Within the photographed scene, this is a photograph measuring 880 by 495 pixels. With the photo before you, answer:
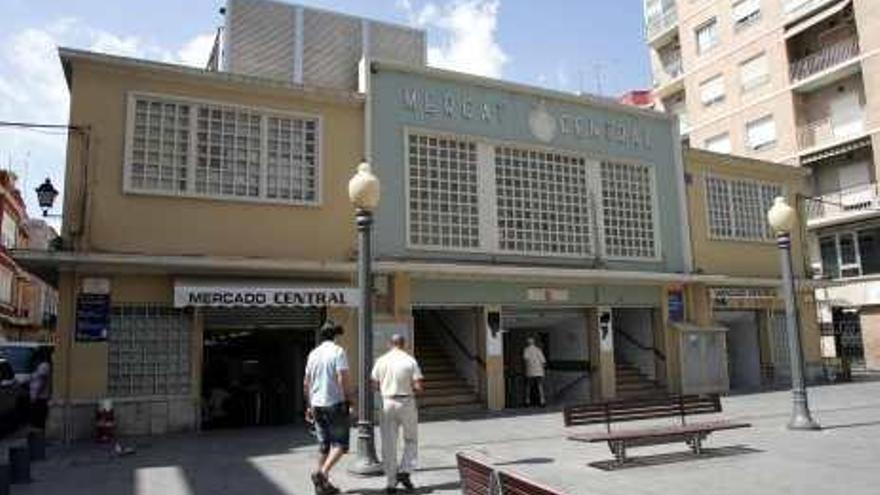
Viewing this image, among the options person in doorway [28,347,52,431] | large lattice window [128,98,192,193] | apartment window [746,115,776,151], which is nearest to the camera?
large lattice window [128,98,192,193]

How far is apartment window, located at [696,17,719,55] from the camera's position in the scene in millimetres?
37656

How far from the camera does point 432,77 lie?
1711cm

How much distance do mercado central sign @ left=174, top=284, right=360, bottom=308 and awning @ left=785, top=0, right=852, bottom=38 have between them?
2678 centimetres

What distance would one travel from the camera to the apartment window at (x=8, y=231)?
1459 inches

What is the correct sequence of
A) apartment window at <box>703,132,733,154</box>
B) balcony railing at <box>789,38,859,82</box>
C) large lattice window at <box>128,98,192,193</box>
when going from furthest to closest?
1. apartment window at <box>703,132,733,154</box>
2. balcony railing at <box>789,38,859,82</box>
3. large lattice window at <box>128,98,192,193</box>

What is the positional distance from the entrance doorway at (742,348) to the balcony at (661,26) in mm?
23149

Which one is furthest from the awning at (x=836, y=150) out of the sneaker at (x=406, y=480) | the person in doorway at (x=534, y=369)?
the sneaker at (x=406, y=480)

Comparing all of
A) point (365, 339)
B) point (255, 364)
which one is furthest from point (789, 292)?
point (255, 364)

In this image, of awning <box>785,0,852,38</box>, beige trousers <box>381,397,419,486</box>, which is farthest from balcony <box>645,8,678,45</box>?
beige trousers <box>381,397,419,486</box>

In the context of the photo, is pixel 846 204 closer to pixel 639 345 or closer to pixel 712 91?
pixel 712 91

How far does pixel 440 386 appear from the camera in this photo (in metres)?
17.2

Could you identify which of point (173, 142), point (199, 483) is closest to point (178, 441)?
point (199, 483)

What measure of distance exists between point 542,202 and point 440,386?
4800mm

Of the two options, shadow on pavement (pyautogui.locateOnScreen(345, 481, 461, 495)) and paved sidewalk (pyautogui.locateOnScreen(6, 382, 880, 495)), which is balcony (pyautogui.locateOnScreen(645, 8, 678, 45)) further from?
shadow on pavement (pyautogui.locateOnScreen(345, 481, 461, 495))
